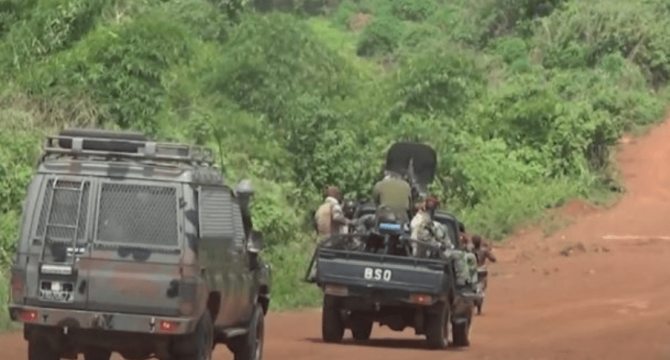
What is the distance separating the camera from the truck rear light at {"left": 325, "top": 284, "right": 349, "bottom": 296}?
1962 cm

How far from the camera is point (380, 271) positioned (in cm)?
1953

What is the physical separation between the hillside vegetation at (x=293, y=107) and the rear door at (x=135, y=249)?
11860 mm

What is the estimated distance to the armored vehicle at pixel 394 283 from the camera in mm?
19406

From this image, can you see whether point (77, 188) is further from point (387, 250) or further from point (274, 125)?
point (274, 125)

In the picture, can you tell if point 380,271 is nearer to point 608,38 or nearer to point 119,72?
point 119,72

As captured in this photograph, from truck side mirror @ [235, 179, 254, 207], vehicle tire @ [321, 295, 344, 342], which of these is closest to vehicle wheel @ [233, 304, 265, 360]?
truck side mirror @ [235, 179, 254, 207]

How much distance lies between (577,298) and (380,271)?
34.8 ft

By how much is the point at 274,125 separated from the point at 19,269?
21.8m

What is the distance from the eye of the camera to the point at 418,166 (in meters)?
26.0

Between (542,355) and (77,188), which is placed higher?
(77,188)

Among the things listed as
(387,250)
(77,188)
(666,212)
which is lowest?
(666,212)

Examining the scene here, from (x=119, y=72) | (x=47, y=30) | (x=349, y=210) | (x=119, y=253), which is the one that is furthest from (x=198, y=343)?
(x=47, y=30)

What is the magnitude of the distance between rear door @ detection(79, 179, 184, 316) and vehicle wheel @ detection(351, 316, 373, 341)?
7980 mm

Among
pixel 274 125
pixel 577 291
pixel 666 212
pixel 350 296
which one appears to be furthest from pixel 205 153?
pixel 666 212
